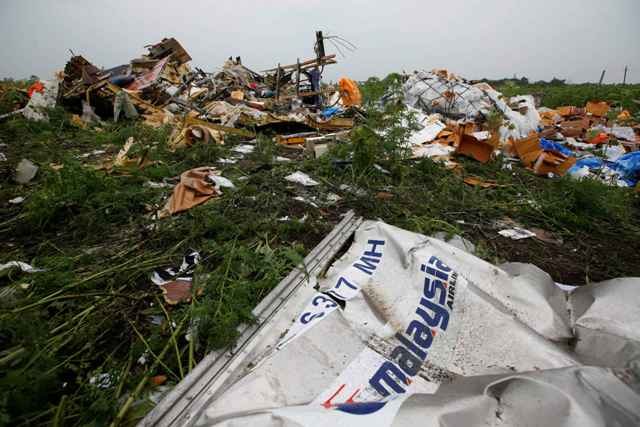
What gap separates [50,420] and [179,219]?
1.49 meters

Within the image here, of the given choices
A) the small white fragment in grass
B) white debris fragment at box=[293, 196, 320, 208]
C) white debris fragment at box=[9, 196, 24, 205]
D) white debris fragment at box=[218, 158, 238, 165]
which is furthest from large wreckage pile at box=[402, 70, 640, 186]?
white debris fragment at box=[9, 196, 24, 205]

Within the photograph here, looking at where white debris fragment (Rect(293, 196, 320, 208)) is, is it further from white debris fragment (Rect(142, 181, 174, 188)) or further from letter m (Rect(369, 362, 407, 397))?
letter m (Rect(369, 362, 407, 397))

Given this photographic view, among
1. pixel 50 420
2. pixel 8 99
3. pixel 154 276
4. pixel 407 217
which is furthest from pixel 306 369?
pixel 8 99

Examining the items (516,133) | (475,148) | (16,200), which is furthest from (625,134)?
(16,200)

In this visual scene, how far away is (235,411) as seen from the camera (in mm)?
922

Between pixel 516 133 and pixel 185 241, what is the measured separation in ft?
21.9

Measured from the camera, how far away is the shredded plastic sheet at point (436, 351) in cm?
83

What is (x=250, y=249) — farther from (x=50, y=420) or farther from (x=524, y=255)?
(x=524, y=255)

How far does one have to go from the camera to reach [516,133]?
236 inches

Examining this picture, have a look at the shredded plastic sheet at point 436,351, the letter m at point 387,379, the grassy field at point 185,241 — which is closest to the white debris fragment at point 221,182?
the grassy field at point 185,241

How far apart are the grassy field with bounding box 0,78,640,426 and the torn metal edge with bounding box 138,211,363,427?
56 millimetres

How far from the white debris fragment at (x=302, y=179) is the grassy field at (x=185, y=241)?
0.31 feet

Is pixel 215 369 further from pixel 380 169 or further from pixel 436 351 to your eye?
pixel 380 169

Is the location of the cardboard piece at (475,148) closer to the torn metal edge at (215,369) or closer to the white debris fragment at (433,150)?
the white debris fragment at (433,150)
